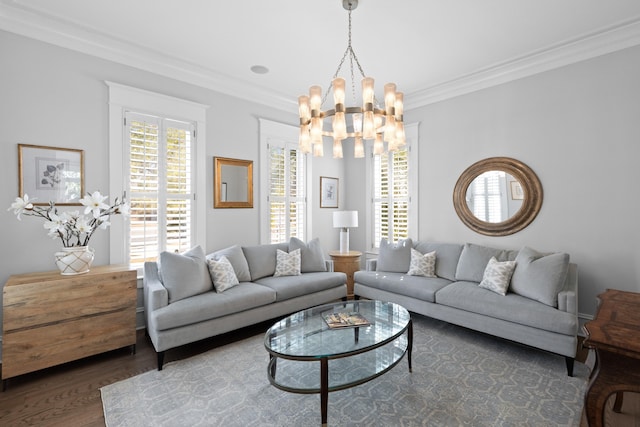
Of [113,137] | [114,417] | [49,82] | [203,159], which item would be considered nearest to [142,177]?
[113,137]

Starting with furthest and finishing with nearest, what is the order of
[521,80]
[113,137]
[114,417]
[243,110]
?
[243,110], [521,80], [113,137], [114,417]

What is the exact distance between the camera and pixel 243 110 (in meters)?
4.39

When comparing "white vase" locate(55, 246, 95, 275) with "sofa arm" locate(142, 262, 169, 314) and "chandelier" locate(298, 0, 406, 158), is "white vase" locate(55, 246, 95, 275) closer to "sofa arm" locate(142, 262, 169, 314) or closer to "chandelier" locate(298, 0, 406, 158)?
"sofa arm" locate(142, 262, 169, 314)

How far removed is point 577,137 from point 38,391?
547 cm

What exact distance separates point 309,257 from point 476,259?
6.93 ft

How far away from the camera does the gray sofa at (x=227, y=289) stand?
280 centimetres

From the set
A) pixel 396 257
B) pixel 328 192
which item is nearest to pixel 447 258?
pixel 396 257

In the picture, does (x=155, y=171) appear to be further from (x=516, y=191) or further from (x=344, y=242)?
(x=516, y=191)

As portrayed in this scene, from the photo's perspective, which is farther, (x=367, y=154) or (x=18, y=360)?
(x=367, y=154)

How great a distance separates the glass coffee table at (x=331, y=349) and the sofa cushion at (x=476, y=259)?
1363 mm

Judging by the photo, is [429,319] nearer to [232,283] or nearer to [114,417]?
[232,283]

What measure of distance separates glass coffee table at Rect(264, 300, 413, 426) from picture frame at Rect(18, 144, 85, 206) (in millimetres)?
2439

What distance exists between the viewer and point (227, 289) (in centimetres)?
337

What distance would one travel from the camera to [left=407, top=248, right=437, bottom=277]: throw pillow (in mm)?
4000
